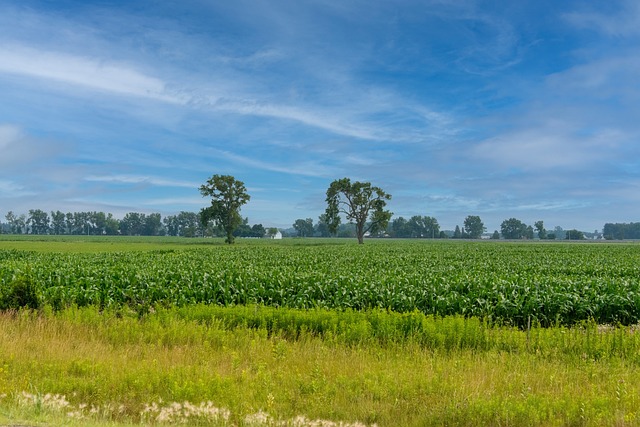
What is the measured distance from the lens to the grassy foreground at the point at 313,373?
6.63 m

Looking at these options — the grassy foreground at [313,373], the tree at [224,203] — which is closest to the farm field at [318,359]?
the grassy foreground at [313,373]

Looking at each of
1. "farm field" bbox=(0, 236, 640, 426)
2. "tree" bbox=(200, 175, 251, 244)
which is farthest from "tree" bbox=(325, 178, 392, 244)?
"farm field" bbox=(0, 236, 640, 426)

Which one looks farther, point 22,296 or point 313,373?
point 22,296

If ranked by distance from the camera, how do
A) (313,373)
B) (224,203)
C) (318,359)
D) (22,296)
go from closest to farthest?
(313,373), (318,359), (22,296), (224,203)

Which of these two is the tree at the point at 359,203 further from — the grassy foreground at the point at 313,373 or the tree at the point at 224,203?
the grassy foreground at the point at 313,373

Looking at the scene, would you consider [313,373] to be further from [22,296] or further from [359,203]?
[359,203]

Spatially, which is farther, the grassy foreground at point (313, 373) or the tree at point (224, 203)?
the tree at point (224, 203)

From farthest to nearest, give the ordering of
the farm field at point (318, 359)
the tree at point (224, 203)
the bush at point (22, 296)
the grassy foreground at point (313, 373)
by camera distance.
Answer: the tree at point (224, 203) → the bush at point (22, 296) → the farm field at point (318, 359) → the grassy foreground at point (313, 373)

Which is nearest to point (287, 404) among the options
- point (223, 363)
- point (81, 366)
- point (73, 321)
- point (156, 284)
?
point (223, 363)

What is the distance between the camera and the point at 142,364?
28.7 feet

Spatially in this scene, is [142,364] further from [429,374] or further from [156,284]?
[156,284]

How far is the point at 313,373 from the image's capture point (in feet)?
27.3

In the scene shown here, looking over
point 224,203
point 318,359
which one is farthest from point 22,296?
point 224,203

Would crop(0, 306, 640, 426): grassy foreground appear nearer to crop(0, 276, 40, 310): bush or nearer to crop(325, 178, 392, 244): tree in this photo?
crop(0, 276, 40, 310): bush
